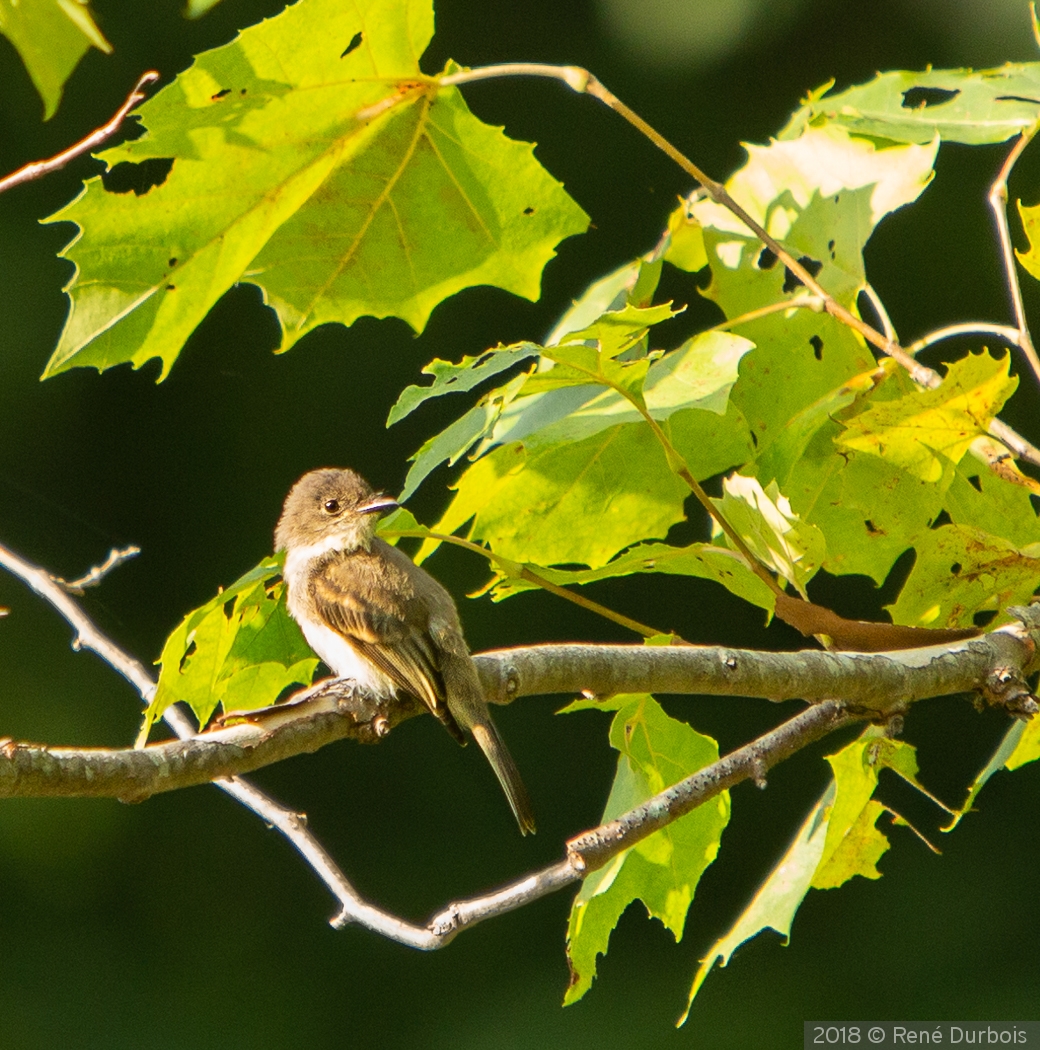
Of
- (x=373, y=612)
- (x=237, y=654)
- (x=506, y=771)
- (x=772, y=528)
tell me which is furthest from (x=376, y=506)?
(x=772, y=528)

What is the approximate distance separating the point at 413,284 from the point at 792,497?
498mm

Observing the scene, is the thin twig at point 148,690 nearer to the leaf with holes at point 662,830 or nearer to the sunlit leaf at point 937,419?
the leaf with holes at point 662,830

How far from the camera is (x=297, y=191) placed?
1.44 metres

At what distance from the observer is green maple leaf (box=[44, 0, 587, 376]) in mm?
Result: 1409

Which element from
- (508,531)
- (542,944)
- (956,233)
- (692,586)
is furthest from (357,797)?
(508,531)

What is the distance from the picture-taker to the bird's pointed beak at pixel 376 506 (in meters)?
2.81

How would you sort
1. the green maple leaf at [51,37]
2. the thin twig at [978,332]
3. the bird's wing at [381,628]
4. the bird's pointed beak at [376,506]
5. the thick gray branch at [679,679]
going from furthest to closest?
the bird's pointed beak at [376,506]
the bird's wing at [381,628]
the thin twig at [978,332]
the thick gray branch at [679,679]
the green maple leaf at [51,37]

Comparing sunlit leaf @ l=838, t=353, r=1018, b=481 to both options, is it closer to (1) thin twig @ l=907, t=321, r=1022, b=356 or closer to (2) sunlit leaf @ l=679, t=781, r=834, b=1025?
(1) thin twig @ l=907, t=321, r=1022, b=356

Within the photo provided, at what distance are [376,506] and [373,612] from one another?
324mm

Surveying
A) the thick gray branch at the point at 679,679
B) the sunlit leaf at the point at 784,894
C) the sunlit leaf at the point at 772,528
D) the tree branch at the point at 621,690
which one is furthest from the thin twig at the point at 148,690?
the sunlit leaf at the point at 772,528

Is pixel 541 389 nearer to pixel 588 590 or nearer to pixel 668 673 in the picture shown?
pixel 668 673

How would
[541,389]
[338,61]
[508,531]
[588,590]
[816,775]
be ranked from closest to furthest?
1. [541,389]
2. [338,61]
3. [508,531]
4. [588,590]
5. [816,775]

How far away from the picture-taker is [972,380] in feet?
4.57

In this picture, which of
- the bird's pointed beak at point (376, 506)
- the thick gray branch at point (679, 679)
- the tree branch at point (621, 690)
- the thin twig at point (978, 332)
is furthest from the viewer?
the bird's pointed beak at point (376, 506)
